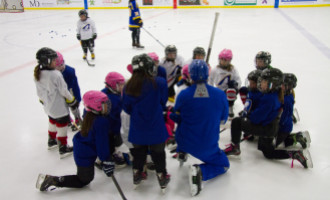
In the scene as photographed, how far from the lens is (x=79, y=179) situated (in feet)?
6.89

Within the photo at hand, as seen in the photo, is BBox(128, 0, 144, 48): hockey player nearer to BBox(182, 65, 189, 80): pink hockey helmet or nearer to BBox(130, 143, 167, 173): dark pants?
BBox(182, 65, 189, 80): pink hockey helmet

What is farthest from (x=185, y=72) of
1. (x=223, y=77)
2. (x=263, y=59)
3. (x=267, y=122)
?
(x=263, y=59)

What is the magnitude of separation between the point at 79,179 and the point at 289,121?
188 centimetres

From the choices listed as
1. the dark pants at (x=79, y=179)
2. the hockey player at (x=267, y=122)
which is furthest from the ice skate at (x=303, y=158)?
the dark pants at (x=79, y=179)

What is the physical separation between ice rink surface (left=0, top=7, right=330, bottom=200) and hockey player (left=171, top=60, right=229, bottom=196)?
16cm

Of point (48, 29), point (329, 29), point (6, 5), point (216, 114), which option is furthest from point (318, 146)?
point (6, 5)

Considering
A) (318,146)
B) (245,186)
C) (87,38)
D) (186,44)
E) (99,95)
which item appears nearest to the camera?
(99,95)

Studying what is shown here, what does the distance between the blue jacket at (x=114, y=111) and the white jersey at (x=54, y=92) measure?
1.33 ft

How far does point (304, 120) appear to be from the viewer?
316cm

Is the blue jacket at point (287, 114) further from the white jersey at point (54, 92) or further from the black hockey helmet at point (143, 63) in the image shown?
the white jersey at point (54, 92)

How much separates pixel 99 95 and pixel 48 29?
919cm

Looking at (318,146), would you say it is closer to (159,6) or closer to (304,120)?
(304,120)

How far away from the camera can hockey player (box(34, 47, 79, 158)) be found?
229 centimetres

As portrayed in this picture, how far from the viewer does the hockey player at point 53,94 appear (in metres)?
2.29
